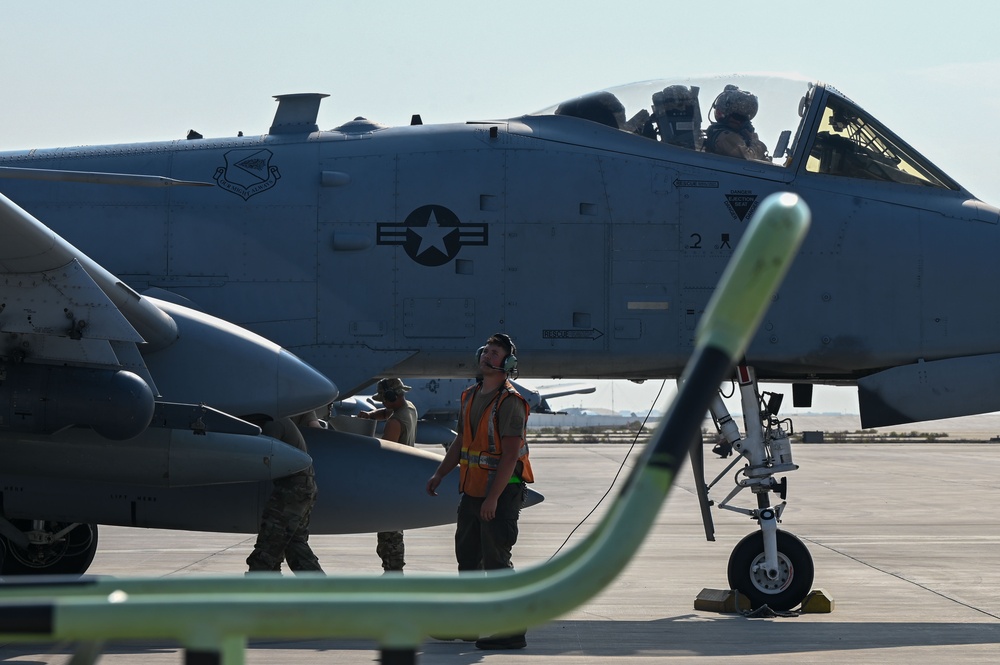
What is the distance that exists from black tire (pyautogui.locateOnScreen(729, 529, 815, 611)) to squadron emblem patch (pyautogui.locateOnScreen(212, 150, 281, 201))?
463cm

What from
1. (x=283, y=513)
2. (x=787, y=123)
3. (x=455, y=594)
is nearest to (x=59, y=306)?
(x=283, y=513)

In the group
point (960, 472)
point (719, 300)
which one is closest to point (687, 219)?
point (719, 300)

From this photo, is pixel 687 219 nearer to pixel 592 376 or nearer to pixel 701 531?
pixel 592 376

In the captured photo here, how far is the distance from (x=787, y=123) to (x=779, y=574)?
3.58 m

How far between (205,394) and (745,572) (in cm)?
414

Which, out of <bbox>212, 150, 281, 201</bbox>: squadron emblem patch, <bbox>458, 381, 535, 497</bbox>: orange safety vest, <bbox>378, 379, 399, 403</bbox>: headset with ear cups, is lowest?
<bbox>458, 381, 535, 497</bbox>: orange safety vest

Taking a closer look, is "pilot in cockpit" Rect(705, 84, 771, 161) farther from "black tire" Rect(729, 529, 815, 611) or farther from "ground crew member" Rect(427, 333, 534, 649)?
"black tire" Rect(729, 529, 815, 611)

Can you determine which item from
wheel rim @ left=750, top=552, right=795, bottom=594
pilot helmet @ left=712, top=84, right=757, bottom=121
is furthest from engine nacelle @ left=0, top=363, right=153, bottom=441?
pilot helmet @ left=712, top=84, right=757, bottom=121

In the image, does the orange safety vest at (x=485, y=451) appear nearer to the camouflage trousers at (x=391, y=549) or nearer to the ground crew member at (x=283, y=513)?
the ground crew member at (x=283, y=513)

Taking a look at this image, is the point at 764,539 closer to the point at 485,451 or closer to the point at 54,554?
the point at 485,451

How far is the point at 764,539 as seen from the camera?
856 centimetres

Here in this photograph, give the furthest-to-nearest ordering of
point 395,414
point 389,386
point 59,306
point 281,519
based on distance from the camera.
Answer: point 395,414, point 389,386, point 281,519, point 59,306

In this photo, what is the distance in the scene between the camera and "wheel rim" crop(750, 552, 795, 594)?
865cm

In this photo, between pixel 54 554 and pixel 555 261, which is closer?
pixel 555 261
